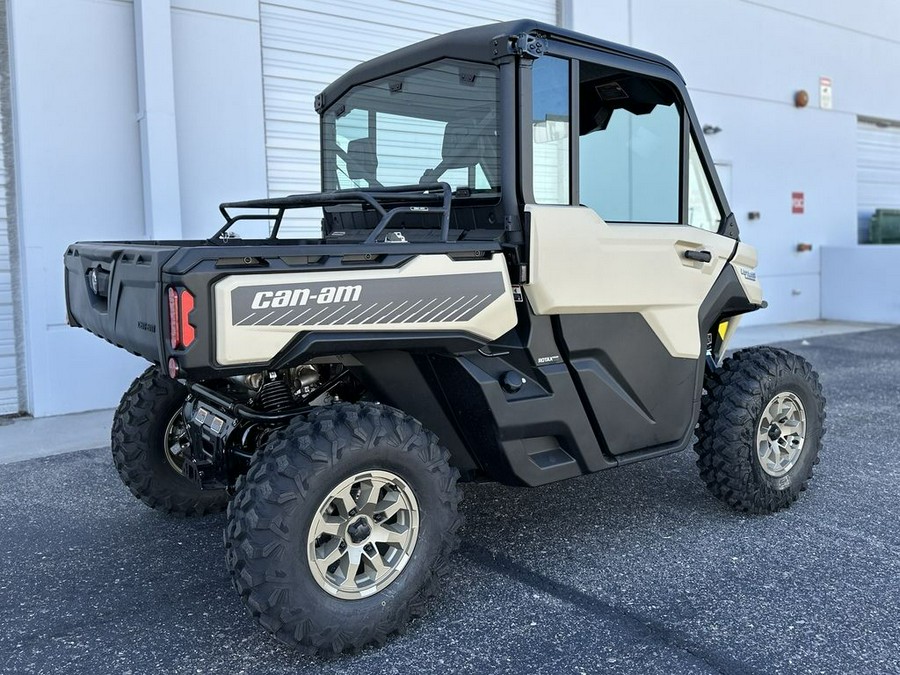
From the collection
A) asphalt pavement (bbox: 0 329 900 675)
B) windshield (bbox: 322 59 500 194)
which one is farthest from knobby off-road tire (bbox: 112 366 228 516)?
windshield (bbox: 322 59 500 194)

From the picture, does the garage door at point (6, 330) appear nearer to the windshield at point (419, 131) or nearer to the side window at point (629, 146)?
the windshield at point (419, 131)

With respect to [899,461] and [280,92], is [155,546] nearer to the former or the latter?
[899,461]

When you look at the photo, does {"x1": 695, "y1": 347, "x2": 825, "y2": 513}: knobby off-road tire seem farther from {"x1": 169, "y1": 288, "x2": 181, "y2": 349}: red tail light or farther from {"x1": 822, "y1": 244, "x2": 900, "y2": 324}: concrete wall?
{"x1": 822, "y1": 244, "x2": 900, "y2": 324}: concrete wall

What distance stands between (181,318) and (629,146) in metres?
2.24

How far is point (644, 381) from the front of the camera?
3.74m

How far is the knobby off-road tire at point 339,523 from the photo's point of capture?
273cm

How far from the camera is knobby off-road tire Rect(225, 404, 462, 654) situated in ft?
8.95

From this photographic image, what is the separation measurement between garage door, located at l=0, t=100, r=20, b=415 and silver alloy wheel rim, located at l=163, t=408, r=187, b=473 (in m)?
3.48

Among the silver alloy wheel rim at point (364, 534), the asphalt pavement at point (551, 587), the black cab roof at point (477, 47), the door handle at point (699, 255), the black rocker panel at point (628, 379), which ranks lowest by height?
the asphalt pavement at point (551, 587)

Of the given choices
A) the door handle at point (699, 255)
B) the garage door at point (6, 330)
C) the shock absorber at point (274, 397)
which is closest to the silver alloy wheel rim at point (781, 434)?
the door handle at point (699, 255)

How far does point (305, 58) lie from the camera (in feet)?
26.4

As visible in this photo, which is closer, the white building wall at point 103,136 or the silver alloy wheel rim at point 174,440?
the silver alloy wheel rim at point 174,440

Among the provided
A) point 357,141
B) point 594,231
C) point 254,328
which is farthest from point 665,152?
point 254,328

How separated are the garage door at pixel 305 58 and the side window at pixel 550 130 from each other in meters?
4.83
